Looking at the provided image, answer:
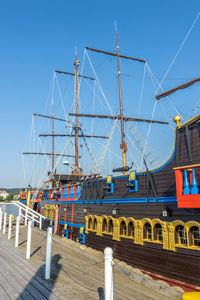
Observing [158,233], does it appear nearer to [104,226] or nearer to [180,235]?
[180,235]

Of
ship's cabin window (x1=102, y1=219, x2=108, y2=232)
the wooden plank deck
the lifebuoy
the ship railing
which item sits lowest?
the wooden plank deck

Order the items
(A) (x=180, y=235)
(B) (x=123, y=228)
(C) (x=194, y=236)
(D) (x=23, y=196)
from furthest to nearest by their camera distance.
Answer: (D) (x=23, y=196) < (B) (x=123, y=228) < (A) (x=180, y=235) < (C) (x=194, y=236)

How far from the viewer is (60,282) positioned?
18.5 feet

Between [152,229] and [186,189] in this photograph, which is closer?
[186,189]

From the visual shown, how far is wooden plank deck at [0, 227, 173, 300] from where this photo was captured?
485cm

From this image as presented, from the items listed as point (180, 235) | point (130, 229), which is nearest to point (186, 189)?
point (180, 235)

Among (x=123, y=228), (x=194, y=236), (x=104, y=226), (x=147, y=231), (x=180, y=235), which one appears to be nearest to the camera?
(x=194, y=236)

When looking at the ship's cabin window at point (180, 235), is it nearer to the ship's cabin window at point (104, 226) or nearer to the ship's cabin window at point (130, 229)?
the ship's cabin window at point (130, 229)

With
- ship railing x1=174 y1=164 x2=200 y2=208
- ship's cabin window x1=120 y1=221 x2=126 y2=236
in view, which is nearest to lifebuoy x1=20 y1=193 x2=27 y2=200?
ship's cabin window x1=120 y1=221 x2=126 y2=236

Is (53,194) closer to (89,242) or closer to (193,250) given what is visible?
(89,242)

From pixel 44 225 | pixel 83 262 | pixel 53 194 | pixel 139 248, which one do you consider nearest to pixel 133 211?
pixel 139 248

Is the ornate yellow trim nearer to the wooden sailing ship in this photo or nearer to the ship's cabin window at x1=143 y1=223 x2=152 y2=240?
the wooden sailing ship

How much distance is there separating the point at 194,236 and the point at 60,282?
13.0ft

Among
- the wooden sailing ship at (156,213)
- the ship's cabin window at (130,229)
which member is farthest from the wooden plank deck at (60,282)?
the ship's cabin window at (130,229)
